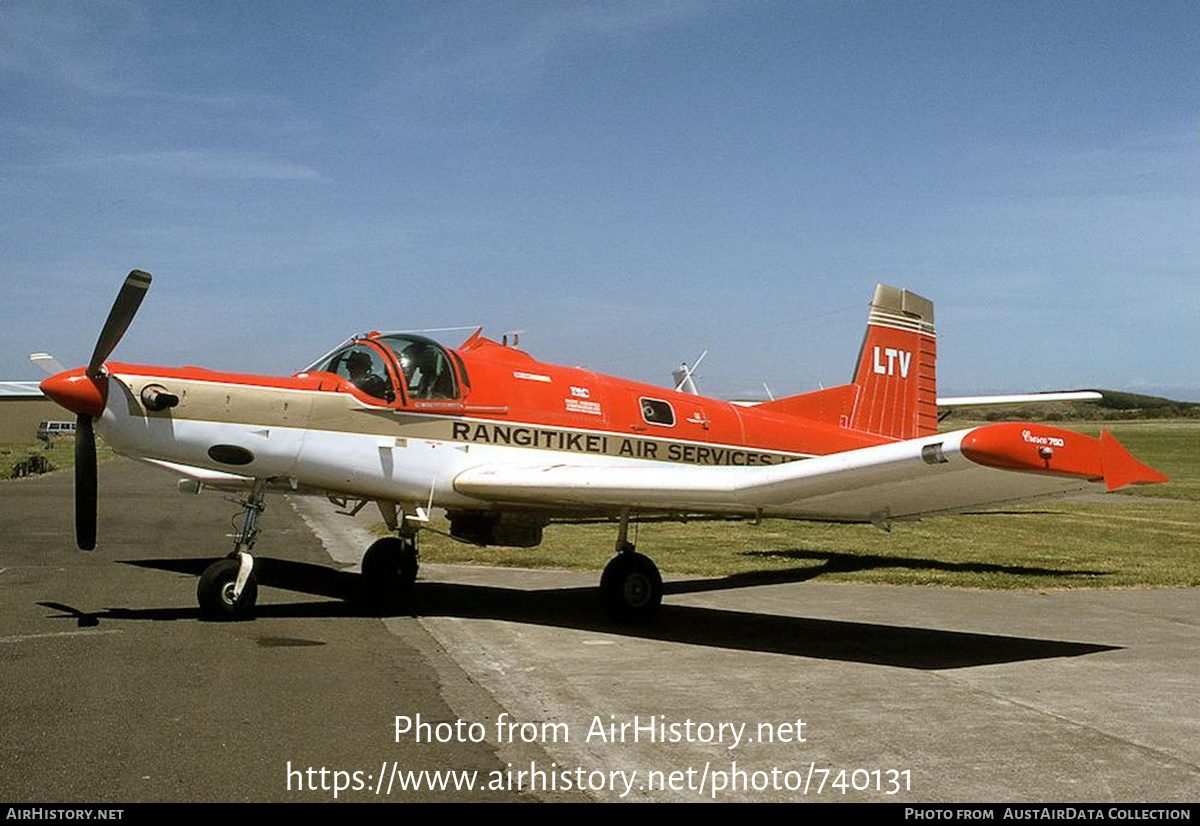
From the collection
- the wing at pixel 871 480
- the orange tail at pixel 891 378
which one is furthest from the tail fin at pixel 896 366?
the wing at pixel 871 480

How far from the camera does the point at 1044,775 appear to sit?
577cm

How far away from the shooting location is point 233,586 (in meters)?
9.92

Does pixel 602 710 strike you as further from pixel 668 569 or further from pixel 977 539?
pixel 977 539

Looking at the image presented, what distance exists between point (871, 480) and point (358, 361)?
5302 millimetres

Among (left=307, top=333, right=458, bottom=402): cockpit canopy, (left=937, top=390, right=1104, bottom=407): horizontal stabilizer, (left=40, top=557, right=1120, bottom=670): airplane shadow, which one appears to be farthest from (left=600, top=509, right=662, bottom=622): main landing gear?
(left=937, top=390, right=1104, bottom=407): horizontal stabilizer

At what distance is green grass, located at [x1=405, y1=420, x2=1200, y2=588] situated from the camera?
48.8 feet

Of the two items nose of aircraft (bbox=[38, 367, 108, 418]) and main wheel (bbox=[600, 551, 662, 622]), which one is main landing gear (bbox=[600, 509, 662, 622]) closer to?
main wheel (bbox=[600, 551, 662, 622])

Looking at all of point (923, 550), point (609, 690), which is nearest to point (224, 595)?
point (609, 690)

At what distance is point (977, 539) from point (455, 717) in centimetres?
1543

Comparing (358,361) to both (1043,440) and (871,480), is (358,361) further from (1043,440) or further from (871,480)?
(1043,440)

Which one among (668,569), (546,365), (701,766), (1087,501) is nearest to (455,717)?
(701,766)

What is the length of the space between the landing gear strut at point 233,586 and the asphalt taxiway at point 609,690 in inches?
11.7

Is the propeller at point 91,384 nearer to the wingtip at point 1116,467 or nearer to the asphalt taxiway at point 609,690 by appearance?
the asphalt taxiway at point 609,690

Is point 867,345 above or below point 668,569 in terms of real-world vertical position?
above
